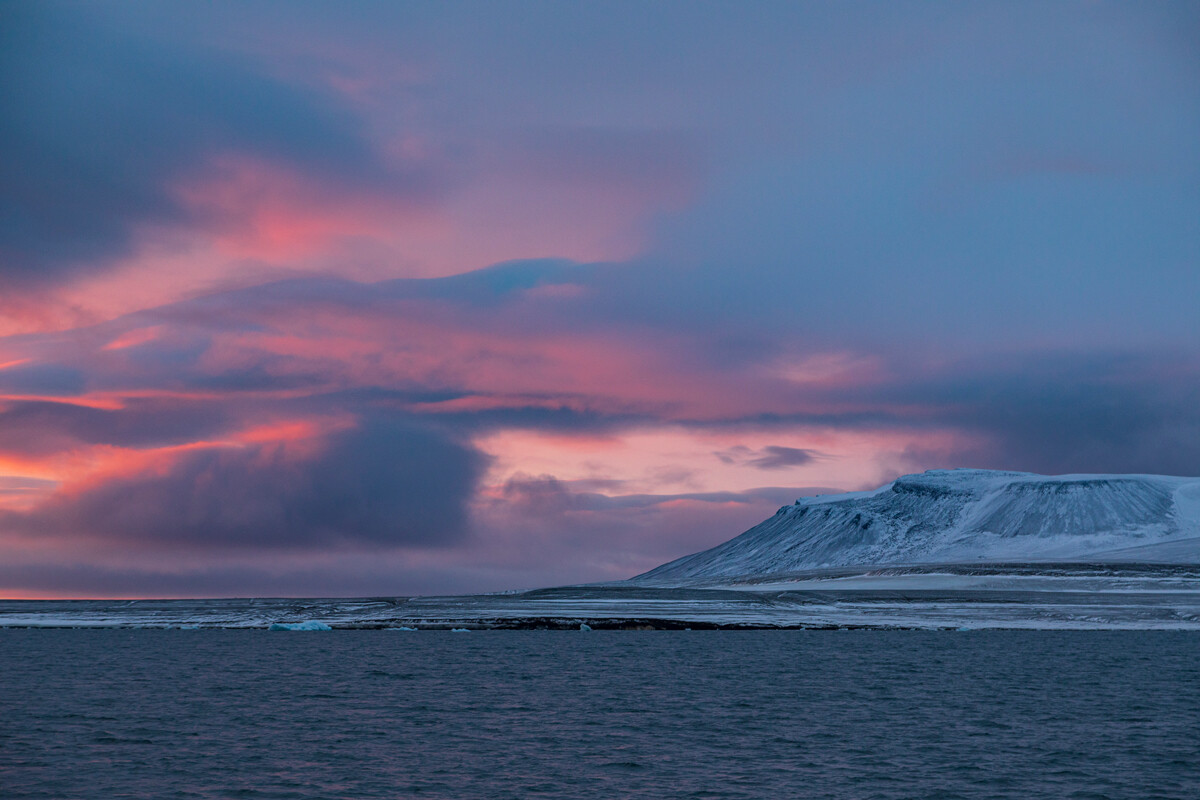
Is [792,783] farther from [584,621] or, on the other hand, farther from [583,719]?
[584,621]

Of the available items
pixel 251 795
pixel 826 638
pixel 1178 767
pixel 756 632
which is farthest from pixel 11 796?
pixel 756 632

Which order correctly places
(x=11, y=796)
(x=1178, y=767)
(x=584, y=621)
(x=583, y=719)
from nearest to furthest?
(x=11, y=796), (x=1178, y=767), (x=583, y=719), (x=584, y=621)

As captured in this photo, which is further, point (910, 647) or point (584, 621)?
point (584, 621)

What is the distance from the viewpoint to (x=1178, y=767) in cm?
3756

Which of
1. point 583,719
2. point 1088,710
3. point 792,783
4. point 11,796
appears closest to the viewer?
point 11,796

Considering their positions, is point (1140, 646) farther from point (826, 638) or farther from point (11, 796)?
point (11, 796)

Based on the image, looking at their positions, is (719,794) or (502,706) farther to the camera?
(502,706)

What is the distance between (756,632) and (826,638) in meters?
18.3

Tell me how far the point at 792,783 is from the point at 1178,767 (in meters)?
14.3

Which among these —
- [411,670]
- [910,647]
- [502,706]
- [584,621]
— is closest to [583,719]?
[502,706]

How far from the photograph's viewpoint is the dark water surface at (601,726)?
112ft

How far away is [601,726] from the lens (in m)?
48.1

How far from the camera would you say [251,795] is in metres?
32.1

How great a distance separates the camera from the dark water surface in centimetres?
3406
